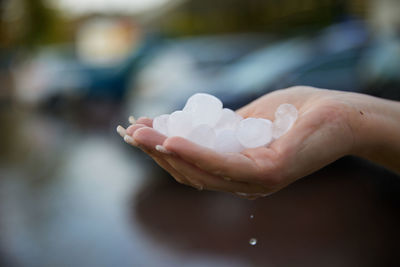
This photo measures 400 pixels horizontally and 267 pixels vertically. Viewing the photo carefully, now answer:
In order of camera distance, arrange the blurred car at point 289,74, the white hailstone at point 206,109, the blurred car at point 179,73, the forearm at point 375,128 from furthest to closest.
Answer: the blurred car at point 179,73
the blurred car at point 289,74
the white hailstone at point 206,109
the forearm at point 375,128

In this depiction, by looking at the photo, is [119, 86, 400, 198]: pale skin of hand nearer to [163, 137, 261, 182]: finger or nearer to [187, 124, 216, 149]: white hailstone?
[163, 137, 261, 182]: finger

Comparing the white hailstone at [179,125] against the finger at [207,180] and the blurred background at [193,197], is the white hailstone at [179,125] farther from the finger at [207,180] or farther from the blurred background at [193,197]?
the blurred background at [193,197]

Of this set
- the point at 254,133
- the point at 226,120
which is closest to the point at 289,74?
the point at 226,120

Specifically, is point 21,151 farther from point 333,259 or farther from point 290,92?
point 290,92

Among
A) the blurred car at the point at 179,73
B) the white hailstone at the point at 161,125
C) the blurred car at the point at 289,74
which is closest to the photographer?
the white hailstone at the point at 161,125

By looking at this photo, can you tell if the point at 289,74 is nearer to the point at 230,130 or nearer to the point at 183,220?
the point at 183,220

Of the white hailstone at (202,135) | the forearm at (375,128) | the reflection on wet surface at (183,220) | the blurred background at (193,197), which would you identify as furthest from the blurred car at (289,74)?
the white hailstone at (202,135)
